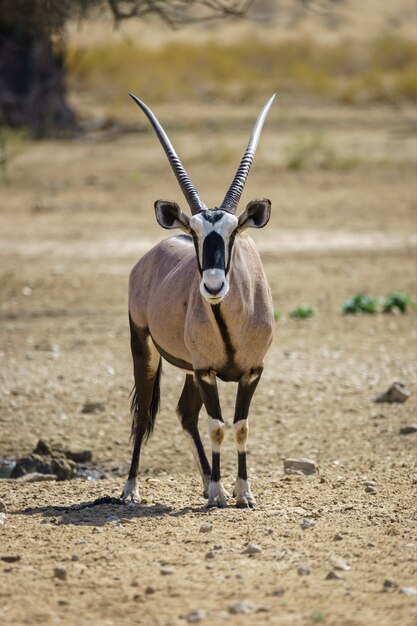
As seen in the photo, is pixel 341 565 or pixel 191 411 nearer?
pixel 341 565

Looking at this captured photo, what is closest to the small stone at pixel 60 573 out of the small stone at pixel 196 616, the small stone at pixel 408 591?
the small stone at pixel 196 616

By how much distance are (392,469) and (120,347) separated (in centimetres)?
384

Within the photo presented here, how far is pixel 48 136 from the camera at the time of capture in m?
27.2

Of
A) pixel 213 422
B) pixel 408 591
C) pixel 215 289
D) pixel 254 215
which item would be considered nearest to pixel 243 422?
pixel 213 422

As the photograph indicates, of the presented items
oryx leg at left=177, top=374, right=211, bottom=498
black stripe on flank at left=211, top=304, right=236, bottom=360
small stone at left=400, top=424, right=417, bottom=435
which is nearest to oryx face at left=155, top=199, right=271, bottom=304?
black stripe on flank at left=211, top=304, right=236, bottom=360

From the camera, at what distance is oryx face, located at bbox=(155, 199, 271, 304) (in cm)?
613

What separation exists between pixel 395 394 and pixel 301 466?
1.85m

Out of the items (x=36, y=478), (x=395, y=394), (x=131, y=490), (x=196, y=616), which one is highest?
(x=196, y=616)

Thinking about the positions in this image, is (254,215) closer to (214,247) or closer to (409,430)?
(214,247)

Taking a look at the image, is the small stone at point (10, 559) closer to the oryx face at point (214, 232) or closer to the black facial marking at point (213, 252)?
the oryx face at point (214, 232)

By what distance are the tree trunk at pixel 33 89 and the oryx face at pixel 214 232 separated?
2076 cm

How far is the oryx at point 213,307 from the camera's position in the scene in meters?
6.36

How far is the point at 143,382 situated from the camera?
7656 millimetres

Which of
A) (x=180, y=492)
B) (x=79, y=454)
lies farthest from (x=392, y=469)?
(x=79, y=454)
